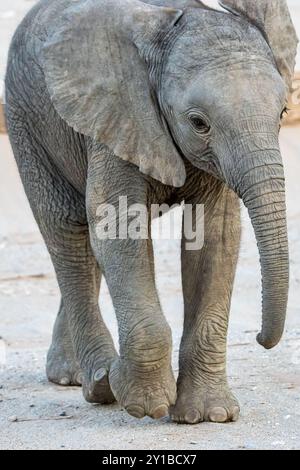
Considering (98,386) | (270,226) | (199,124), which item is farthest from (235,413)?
(199,124)

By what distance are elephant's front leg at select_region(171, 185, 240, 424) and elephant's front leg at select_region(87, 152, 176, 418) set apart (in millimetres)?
212

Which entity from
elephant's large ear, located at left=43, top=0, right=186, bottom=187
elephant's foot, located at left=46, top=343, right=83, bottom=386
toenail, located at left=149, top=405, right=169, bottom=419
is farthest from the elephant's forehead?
elephant's foot, located at left=46, top=343, right=83, bottom=386

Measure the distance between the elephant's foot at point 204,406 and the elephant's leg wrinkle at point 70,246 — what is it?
602 millimetres

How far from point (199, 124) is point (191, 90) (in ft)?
0.44

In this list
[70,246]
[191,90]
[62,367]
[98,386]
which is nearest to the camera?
[191,90]

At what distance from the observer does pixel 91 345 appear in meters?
6.69

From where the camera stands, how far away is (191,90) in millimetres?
5645

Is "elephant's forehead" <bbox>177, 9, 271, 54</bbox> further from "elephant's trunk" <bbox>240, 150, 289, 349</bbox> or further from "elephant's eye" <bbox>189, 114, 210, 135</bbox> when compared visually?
"elephant's trunk" <bbox>240, 150, 289, 349</bbox>

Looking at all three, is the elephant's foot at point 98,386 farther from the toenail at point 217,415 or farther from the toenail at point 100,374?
the toenail at point 217,415

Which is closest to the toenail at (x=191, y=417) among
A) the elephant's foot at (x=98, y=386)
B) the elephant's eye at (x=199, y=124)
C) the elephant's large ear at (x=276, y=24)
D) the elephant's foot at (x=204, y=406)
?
the elephant's foot at (x=204, y=406)

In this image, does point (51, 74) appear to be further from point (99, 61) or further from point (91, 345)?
point (91, 345)

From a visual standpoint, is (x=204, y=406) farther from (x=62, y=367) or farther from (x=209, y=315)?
(x=62, y=367)

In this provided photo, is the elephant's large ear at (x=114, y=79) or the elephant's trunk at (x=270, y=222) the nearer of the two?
the elephant's trunk at (x=270, y=222)

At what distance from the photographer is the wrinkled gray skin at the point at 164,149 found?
18.0ft
